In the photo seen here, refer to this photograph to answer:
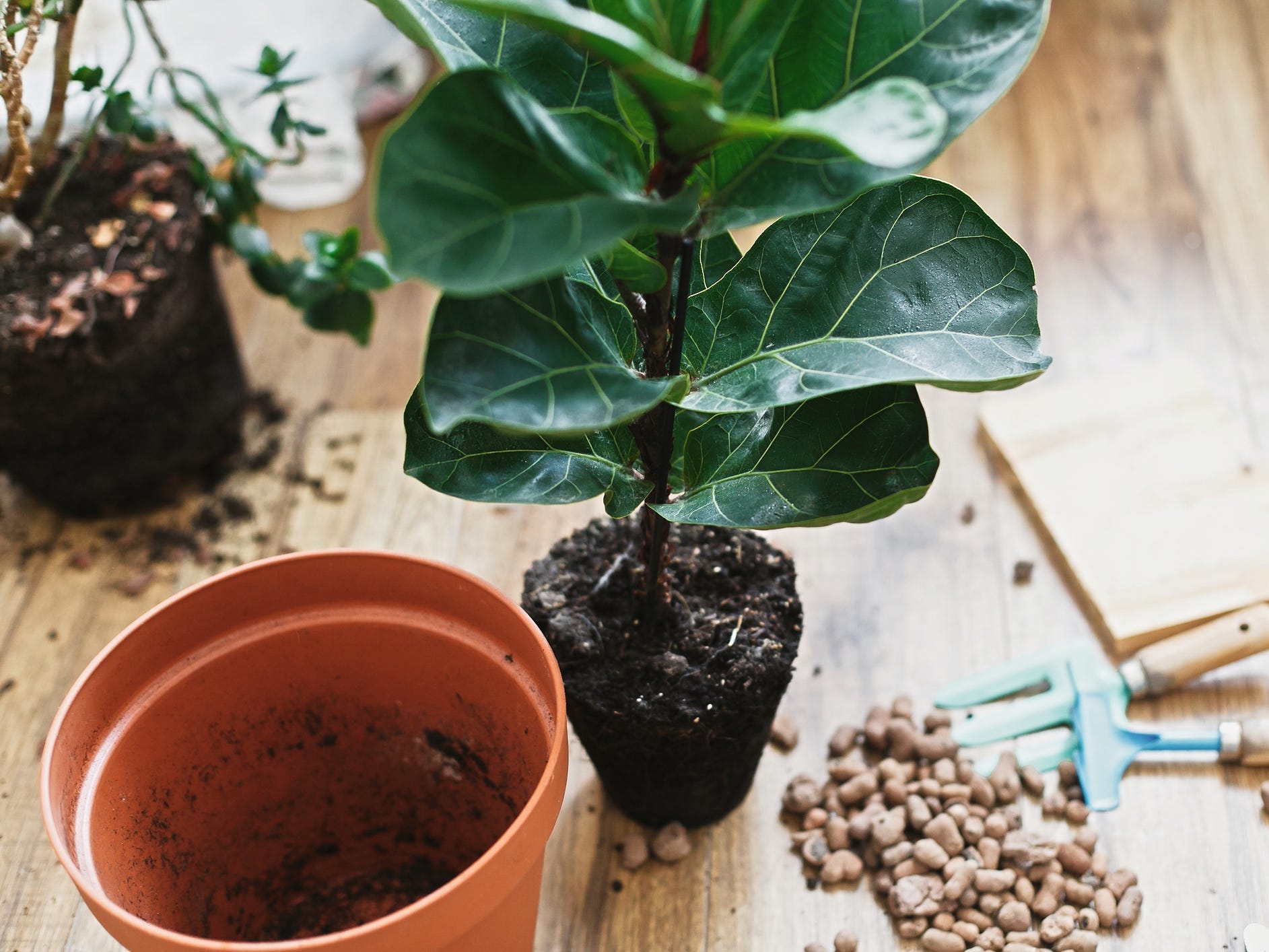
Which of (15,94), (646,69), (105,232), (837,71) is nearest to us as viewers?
(646,69)

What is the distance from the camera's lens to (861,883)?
1015mm

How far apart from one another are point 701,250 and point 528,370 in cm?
24

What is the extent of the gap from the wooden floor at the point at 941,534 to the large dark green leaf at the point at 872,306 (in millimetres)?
525

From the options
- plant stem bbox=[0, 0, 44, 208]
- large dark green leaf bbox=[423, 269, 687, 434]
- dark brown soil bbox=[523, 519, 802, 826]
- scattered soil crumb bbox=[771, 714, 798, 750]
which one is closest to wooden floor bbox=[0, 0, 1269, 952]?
scattered soil crumb bbox=[771, 714, 798, 750]

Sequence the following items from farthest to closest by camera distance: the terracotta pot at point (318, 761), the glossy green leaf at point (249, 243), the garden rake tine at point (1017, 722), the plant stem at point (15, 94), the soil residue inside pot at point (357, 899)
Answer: the glossy green leaf at point (249, 243), the garden rake tine at point (1017, 722), the soil residue inside pot at point (357, 899), the plant stem at point (15, 94), the terracotta pot at point (318, 761)

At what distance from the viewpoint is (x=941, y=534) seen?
1.29 metres

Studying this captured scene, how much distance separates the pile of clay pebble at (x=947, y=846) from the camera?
0.96 meters

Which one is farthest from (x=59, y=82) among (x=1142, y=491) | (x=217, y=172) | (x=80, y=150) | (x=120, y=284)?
(x=1142, y=491)

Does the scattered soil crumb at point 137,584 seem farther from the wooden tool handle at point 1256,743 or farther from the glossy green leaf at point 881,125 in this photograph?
the wooden tool handle at point 1256,743

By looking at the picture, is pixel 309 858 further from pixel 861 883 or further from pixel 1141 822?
pixel 1141 822

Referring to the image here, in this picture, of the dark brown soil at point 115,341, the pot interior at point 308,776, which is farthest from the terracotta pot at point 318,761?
the dark brown soil at point 115,341

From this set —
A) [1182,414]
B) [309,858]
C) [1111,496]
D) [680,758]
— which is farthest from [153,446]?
[1182,414]

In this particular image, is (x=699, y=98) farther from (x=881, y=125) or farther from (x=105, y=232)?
(x=105, y=232)

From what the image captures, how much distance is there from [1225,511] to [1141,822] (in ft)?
1.28
